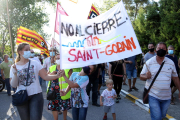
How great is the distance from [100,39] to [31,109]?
1793 mm

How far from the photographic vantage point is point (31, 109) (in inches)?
136

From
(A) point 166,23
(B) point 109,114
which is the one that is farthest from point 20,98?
(A) point 166,23

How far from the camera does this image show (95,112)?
20.4ft

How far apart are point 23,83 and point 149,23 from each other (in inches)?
543

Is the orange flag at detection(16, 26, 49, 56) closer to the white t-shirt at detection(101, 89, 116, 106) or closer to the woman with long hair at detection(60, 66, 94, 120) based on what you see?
the white t-shirt at detection(101, 89, 116, 106)

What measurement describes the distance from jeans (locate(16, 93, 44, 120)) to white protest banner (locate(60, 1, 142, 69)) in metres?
0.95

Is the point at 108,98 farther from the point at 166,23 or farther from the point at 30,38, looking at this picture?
the point at 166,23

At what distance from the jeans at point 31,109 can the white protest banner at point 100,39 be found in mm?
950

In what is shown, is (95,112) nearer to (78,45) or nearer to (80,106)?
(80,106)

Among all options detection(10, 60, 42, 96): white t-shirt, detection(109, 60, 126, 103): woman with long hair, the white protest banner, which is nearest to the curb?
detection(109, 60, 126, 103): woman with long hair

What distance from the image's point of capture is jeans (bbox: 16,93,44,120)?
3.45 metres

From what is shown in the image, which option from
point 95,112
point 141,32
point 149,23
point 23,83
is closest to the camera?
point 23,83

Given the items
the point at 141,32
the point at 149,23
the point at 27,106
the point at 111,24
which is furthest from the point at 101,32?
the point at 141,32

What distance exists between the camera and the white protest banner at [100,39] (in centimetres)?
350
